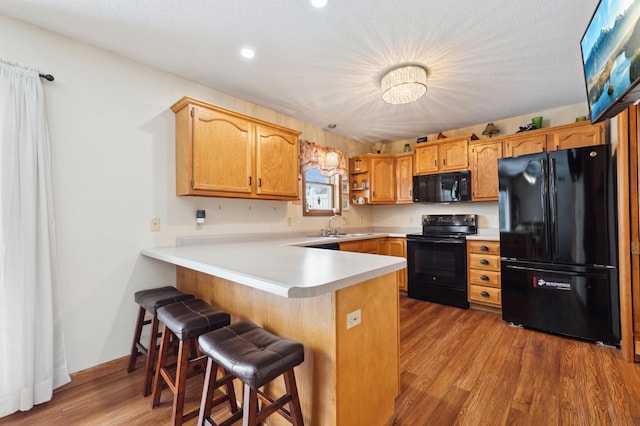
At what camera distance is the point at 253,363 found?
105cm

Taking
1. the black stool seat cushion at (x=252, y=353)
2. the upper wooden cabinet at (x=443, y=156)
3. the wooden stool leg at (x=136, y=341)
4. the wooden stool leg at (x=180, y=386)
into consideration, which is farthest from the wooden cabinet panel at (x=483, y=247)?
the wooden stool leg at (x=136, y=341)

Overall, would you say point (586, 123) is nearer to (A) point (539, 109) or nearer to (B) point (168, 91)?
(A) point (539, 109)

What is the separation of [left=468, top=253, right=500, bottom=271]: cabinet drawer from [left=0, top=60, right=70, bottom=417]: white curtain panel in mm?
3915

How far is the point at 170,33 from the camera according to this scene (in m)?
1.92

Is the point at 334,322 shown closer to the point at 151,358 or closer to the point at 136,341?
the point at 151,358

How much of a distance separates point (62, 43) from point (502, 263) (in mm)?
4299

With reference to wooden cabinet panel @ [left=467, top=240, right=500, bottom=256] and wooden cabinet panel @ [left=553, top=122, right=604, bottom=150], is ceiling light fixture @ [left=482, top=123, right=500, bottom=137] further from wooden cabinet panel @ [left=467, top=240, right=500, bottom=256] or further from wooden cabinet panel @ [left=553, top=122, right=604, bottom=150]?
wooden cabinet panel @ [left=467, top=240, right=500, bottom=256]

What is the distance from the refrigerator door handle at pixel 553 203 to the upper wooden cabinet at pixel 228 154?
8.39 ft

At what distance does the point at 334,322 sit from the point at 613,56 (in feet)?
5.74

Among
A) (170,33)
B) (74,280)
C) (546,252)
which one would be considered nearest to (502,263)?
(546,252)

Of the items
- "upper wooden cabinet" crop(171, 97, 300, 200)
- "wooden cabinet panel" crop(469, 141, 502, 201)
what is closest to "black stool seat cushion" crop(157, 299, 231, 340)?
"upper wooden cabinet" crop(171, 97, 300, 200)

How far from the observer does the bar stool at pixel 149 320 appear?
1.78m

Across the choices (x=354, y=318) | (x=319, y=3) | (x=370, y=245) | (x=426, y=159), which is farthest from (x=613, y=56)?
(x=370, y=245)

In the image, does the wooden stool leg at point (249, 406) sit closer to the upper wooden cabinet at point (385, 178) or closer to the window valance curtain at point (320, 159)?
the window valance curtain at point (320, 159)
